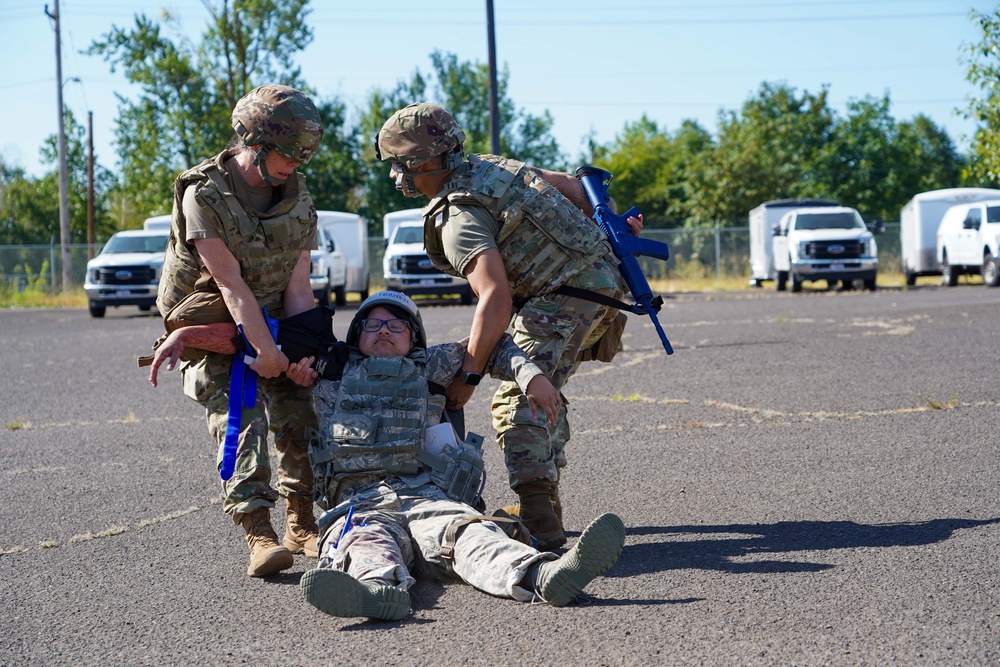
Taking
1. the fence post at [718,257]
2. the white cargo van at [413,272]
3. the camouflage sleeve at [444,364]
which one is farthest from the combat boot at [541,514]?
the fence post at [718,257]

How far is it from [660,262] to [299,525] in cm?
3351

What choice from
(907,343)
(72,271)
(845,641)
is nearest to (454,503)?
(845,641)

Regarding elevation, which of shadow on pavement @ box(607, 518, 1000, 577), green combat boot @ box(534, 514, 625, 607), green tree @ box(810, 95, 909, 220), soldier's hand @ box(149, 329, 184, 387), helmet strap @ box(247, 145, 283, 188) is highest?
green tree @ box(810, 95, 909, 220)

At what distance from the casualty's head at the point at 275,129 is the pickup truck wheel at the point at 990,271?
2490cm

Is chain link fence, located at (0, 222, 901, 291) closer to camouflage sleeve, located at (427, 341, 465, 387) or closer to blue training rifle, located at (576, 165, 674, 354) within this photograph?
blue training rifle, located at (576, 165, 674, 354)

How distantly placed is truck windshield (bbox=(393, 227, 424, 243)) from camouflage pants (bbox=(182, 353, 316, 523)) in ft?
72.2

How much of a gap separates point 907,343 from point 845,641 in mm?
9839

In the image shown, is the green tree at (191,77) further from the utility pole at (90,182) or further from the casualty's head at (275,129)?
the casualty's head at (275,129)

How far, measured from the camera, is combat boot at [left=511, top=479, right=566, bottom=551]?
14.7 ft

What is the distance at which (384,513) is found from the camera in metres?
4.08

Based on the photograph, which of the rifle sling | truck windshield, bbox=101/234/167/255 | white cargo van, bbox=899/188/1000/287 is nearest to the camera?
the rifle sling

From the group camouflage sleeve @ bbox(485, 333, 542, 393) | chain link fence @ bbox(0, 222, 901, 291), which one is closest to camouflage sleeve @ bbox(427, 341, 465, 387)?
camouflage sleeve @ bbox(485, 333, 542, 393)

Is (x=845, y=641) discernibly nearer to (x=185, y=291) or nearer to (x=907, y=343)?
(x=185, y=291)

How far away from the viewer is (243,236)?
14.5ft
